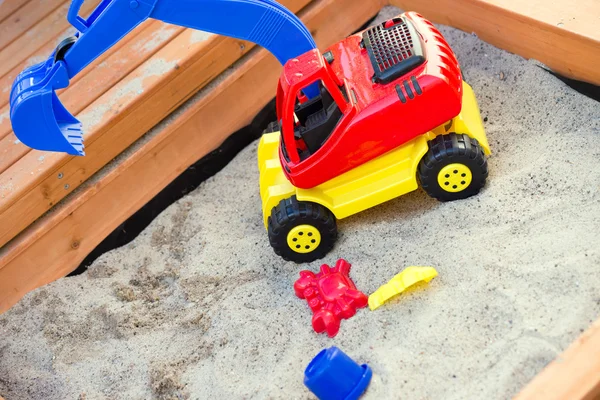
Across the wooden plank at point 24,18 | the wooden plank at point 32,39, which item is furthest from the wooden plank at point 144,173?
the wooden plank at point 24,18

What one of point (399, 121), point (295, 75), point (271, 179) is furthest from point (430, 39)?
point (271, 179)

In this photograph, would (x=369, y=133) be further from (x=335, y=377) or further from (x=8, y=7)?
(x=8, y=7)

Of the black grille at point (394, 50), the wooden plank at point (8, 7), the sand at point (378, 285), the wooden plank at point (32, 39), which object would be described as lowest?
the sand at point (378, 285)

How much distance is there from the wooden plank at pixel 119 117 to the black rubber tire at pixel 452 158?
794mm

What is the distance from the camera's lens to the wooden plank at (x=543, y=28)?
1.96m

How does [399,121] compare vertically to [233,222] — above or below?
above

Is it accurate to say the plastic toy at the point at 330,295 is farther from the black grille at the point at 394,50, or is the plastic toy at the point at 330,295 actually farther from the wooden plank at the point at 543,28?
the wooden plank at the point at 543,28

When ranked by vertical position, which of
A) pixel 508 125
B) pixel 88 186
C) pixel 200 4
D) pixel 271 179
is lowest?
pixel 508 125

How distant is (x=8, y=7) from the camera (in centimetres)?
257

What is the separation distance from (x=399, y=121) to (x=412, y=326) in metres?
0.50

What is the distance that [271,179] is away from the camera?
203 centimetres

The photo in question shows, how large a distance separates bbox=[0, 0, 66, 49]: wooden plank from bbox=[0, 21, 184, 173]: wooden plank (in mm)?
338

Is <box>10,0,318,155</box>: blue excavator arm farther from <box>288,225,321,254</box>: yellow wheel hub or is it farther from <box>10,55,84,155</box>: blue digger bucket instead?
<box>288,225,321,254</box>: yellow wheel hub

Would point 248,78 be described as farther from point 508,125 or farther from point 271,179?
point 508,125
